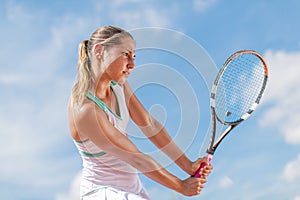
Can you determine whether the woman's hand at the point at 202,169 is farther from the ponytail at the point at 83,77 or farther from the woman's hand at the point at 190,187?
the ponytail at the point at 83,77

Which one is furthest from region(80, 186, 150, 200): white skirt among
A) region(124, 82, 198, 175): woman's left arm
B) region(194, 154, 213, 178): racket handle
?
region(124, 82, 198, 175): woman's left arm

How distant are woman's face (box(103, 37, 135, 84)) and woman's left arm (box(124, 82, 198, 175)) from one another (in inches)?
9.6

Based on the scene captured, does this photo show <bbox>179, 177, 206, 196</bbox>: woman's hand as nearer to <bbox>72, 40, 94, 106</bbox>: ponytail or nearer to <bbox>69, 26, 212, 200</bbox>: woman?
<bbox>69, 26, 212, 200</bbox>: woman

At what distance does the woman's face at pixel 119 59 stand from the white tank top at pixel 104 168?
0.59 ft

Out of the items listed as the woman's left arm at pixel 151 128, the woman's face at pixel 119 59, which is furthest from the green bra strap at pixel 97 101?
the woman's left arm at pixel 151 128

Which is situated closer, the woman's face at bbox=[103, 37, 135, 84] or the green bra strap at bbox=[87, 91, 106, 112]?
the green bra strap at bbox=[87, 91, 106, 112]

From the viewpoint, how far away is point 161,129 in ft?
9.34

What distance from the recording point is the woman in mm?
2352

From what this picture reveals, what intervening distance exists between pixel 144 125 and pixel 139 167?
1.64 feet

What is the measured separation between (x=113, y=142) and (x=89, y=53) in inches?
20.7

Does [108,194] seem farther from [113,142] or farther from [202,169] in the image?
[202,169]

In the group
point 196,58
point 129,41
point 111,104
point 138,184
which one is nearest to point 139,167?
point 138,184

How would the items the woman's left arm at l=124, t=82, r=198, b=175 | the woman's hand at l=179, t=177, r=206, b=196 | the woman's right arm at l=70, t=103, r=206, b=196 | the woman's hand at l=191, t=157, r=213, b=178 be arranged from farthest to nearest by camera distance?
the woman's left arm at l=124, t=82, r=198, b=175 < the woman's hand at l=191, t=157, r=213, b=178 < the woman's hand at l=179, t=177, r=206, b=196 < the woman's right arm at l=70, t=103, r=206, b=196

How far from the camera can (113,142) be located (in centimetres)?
233
